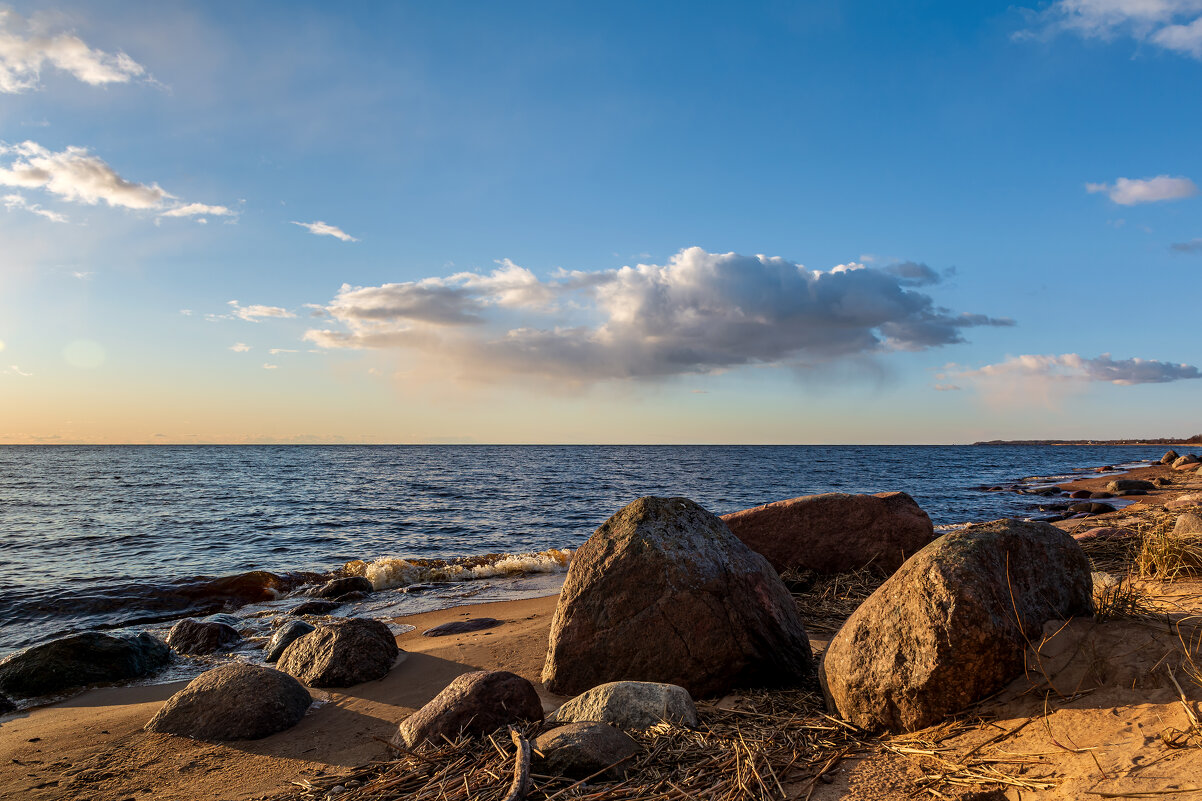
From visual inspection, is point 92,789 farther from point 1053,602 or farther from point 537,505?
point 537,505

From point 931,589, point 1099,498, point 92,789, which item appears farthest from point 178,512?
point 1099,498

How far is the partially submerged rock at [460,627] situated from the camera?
912cm

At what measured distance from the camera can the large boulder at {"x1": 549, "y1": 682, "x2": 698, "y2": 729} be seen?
398 centimetres

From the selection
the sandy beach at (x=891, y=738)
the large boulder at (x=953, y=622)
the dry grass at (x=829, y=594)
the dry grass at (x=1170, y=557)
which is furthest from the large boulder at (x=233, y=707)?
the dry grass at (x=1170, y=557)

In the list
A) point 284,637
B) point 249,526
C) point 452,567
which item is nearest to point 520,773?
point 284,637

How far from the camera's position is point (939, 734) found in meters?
3.40

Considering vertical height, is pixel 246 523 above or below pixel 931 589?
below

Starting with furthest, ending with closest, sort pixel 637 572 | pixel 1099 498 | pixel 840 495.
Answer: pixel 1099 498 → pixel 840 495 → pixel 637 572

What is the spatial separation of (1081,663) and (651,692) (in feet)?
8.45

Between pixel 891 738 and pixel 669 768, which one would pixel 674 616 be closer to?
pixel 669 768

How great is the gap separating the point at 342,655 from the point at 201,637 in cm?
357

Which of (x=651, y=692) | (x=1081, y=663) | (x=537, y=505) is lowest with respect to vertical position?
(x=537, y=505)

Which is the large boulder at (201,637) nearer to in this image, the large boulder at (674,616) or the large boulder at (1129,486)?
the large boulder at (674,616)

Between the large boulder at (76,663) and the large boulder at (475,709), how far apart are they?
540 centimetres
